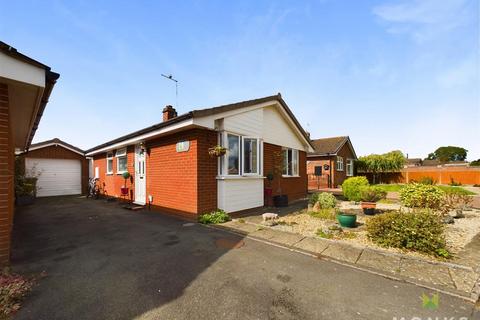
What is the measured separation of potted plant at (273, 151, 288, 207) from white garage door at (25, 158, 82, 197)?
1582 cm

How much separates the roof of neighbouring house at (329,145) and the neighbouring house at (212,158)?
1051 centimetres

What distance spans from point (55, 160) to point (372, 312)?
20.4 meters

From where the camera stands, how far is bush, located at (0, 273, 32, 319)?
8.50 ft

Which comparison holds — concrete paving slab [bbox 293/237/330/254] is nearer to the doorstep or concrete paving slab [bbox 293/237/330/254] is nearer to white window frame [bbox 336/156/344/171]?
the doorstep

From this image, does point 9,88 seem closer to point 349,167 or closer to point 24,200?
point 24,200

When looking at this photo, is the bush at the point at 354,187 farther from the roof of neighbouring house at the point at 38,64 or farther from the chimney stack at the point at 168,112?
the roof of neighbouring house at the point at 38,64

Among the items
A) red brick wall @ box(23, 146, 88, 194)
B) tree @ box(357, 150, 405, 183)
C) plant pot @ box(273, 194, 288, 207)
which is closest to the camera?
plant pot @ box(273, 194, 288, 207)

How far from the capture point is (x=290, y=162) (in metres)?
12.3

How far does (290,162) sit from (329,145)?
12.4m

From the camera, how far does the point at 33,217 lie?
8227 mm

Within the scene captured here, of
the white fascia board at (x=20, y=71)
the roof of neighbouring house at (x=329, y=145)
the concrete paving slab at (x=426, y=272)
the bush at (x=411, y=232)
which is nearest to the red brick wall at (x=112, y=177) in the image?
the white fascia board at (x=20, y=71)

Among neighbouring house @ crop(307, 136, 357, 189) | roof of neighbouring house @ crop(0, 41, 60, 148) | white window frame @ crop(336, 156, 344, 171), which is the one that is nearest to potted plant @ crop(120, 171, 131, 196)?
roof of neighbouring house @ crop(0, 41, 60, 148)

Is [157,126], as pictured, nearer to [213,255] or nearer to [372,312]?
[213,255]

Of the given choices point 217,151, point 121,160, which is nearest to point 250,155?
point 217,151
